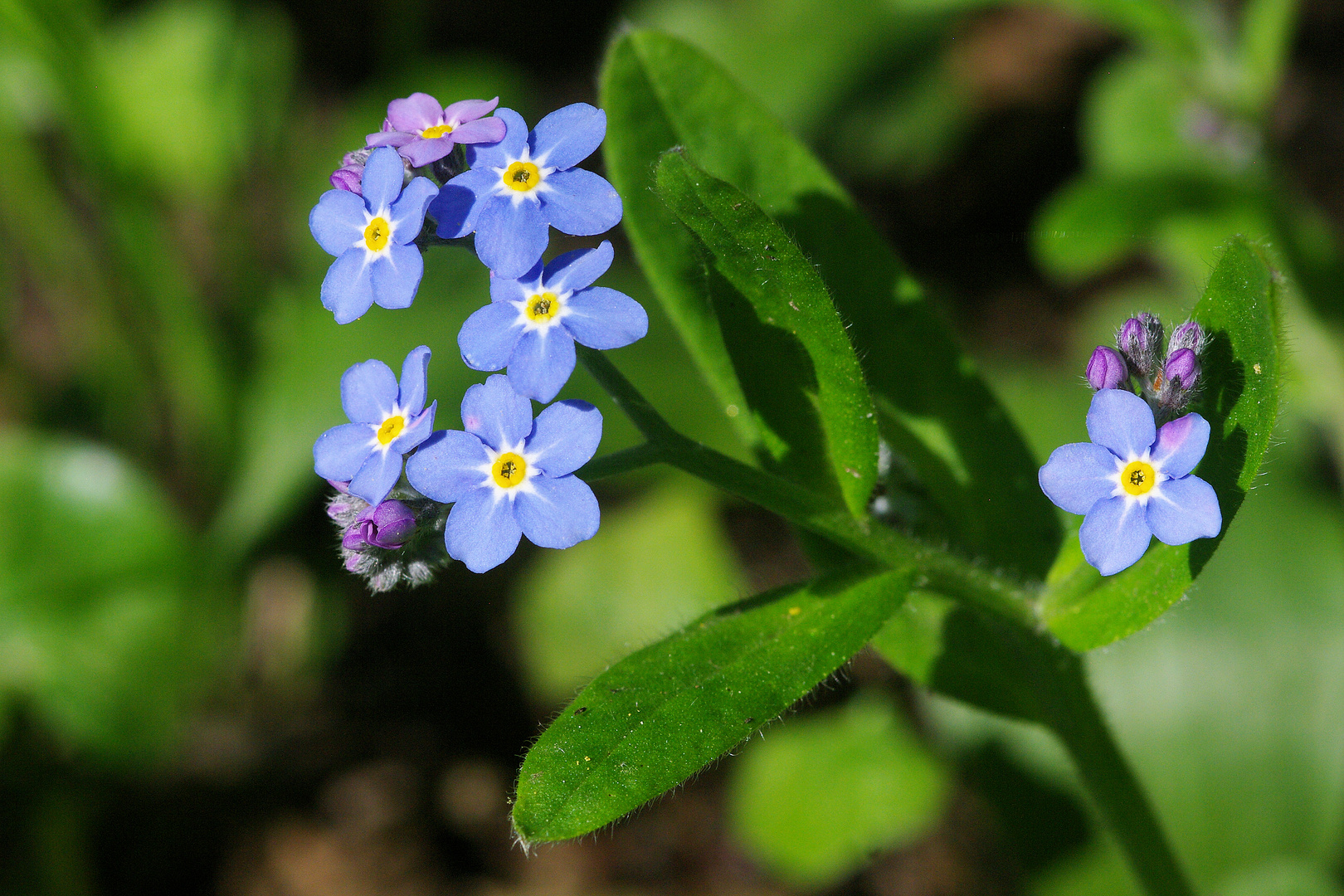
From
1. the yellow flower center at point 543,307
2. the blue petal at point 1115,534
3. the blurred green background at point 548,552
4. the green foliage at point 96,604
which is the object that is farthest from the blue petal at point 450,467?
the green foliage at point 96,604

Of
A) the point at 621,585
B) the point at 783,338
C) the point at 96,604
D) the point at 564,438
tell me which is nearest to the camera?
the point at 564,438

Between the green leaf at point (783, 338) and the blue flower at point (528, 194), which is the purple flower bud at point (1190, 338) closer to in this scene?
the green leaf at point (783, 338)

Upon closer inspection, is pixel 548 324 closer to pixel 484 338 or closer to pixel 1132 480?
pixel 484 338

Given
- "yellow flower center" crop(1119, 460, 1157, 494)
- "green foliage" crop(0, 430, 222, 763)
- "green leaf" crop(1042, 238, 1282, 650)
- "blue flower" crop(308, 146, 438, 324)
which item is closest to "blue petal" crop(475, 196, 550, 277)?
"blue flower" crop(308, 146, 438, 324)

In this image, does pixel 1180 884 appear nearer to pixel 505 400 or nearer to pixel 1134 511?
pixel 1134 511

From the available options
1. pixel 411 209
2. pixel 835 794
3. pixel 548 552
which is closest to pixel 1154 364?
pixel 411 209

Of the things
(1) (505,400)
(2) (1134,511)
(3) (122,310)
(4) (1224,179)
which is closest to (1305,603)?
(4) (1224,179)
